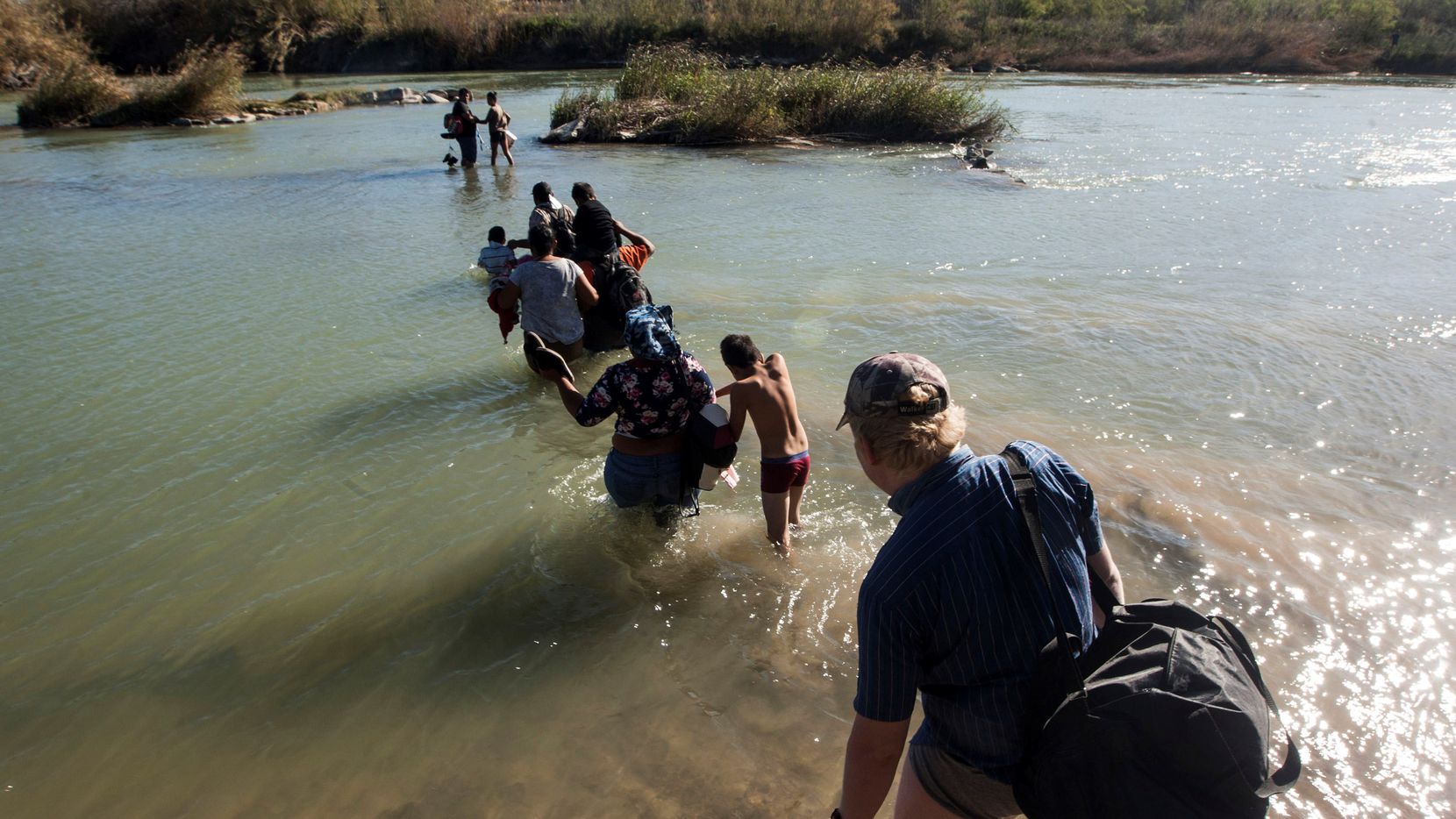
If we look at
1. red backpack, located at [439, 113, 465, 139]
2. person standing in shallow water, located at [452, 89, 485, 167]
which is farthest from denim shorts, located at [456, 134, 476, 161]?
red backpack, located at [439, 113, 465, 139]

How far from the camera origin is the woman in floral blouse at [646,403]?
14.4 ft

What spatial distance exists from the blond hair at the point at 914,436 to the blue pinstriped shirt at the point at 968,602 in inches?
1.5

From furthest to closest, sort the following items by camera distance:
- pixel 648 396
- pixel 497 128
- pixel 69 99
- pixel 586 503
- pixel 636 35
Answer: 1. pixel 636 35
2. pixel 69 99
3. pixel 497 128
4. pixel 586 503
5. pixel 648 396

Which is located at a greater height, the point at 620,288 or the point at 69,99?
the point at 69,99

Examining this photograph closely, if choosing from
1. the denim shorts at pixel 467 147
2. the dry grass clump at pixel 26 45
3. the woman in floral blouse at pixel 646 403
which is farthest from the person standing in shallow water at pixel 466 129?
the dry grass clump at pixel 26 45

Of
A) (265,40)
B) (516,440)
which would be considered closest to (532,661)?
(516,440)

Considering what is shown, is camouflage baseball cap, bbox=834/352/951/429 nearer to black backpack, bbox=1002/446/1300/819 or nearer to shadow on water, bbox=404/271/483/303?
black backpack, bbox=1002/446/1300/819

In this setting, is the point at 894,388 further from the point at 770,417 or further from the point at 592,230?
the point at 592,230

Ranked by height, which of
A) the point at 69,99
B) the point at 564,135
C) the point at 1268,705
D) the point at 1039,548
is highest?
the point at 69,99

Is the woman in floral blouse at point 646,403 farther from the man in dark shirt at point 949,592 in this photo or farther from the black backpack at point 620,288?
the black backpack at point 620,288

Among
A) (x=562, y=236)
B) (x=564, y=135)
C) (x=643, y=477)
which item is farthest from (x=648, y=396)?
(x=564, y=135)

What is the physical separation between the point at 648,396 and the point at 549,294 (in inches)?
104

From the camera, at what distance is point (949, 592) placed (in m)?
1.90

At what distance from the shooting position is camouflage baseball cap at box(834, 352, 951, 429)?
6.42ft
